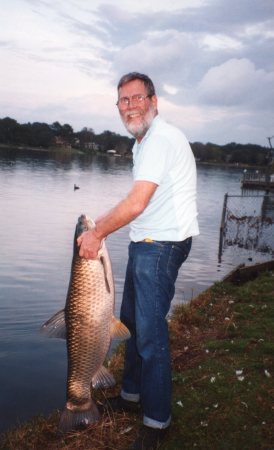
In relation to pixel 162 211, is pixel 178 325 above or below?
below

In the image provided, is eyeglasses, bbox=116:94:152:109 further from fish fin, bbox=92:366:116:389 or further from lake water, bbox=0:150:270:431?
lake water, bbox=0:150:270:431

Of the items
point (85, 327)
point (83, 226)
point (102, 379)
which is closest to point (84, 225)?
point (83, 226)

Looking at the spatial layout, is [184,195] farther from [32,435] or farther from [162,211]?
[32,435]

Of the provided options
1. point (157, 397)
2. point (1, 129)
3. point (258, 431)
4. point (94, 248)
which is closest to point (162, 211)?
point (94, 248)

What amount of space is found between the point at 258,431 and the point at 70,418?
Answer: 1996mm

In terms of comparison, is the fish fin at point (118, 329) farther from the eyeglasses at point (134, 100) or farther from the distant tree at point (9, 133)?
the distant tree at point (9, 133)

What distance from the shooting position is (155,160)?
3.64 m

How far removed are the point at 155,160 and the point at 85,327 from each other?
1685 mm

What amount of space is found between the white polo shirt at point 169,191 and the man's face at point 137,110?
0.33 ft

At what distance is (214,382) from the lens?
5.76 m

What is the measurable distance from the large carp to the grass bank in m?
0.71

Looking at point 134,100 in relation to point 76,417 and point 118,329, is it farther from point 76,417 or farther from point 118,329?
point 76,417

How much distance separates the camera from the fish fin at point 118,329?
13.3ft

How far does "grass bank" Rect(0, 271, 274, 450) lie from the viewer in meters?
4.54
